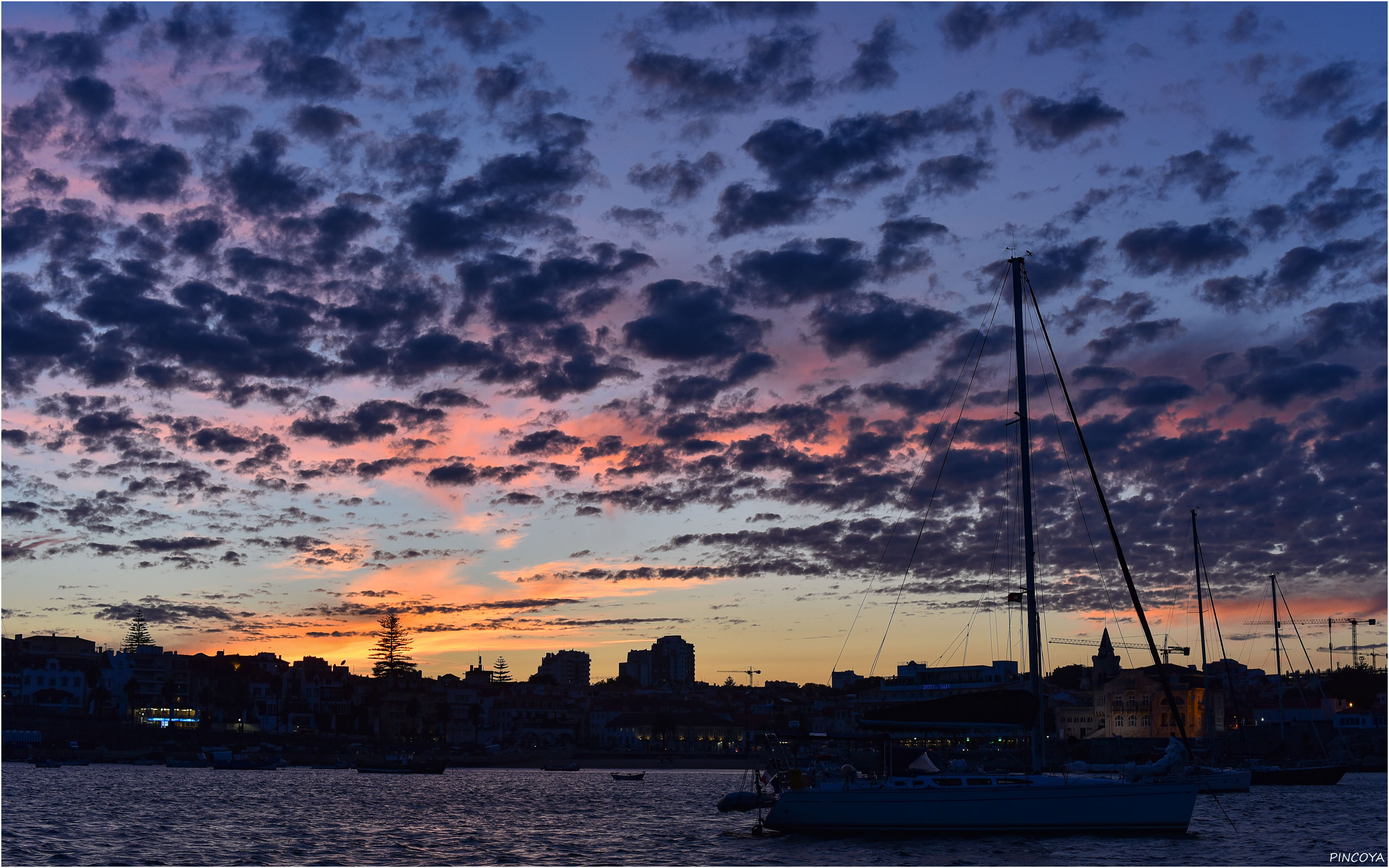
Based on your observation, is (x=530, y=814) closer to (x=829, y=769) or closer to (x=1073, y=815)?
(x=829, y=769)

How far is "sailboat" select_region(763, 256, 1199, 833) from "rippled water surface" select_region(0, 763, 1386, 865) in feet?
2.41

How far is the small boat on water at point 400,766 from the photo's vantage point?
123625 mm

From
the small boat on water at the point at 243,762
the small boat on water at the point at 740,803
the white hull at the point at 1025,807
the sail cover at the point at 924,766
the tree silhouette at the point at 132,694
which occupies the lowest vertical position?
the small boat on water at the point at 243,762

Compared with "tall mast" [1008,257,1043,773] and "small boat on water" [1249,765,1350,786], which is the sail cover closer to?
"tall mast" [1008,257,1043,773]

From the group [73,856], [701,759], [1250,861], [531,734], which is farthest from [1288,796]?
[531,734]

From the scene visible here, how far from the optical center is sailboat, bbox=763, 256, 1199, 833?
36031 mm

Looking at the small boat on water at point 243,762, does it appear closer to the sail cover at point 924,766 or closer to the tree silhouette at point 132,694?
the tree silhouette at point 132,694

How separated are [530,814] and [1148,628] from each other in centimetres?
3698

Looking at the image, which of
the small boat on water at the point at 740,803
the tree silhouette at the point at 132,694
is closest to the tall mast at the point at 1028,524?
the small boat on water at the point at 740,803

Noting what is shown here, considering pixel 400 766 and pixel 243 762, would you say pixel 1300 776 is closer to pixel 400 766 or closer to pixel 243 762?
pixel 400 766

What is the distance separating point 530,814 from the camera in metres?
63.6

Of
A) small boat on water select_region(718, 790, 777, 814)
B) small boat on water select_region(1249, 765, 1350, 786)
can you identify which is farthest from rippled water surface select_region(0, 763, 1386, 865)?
small boat on water select_region(1249, 765, 1350, 786)

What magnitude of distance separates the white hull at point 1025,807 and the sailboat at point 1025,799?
19mm

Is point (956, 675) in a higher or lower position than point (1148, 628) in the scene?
lower
